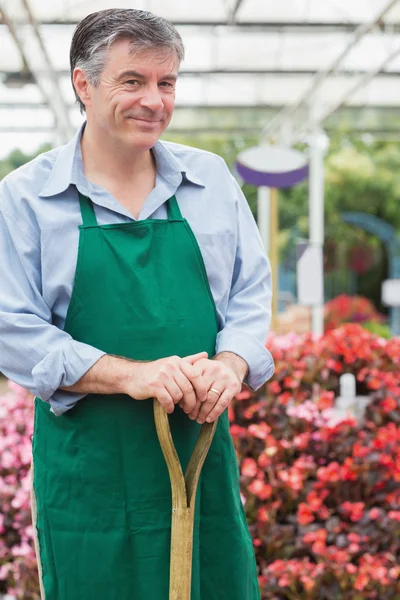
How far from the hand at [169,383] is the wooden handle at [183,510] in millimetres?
36

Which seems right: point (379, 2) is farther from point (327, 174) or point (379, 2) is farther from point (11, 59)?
point (327, 174)

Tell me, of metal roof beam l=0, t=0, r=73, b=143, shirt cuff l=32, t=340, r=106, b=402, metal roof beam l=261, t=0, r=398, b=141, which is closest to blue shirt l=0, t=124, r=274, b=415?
shirt cuff l=32, t=340, r=106, b=402

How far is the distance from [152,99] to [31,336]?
46cm

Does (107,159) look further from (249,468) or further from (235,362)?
(249,468)

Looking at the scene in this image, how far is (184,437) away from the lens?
65.1 inches

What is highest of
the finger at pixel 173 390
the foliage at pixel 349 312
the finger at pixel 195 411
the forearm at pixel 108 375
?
the foliage at pixel 349 312

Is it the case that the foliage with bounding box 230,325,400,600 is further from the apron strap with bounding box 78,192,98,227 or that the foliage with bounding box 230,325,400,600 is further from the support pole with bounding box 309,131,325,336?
the support pole with bounding box 309,131,325,336

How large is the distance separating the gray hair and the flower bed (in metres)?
1.84

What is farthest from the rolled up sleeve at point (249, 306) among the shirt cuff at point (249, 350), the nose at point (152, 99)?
the nose at point (152, 99)

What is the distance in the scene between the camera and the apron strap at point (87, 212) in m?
1.62

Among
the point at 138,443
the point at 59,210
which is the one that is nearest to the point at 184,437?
the point at 138,443

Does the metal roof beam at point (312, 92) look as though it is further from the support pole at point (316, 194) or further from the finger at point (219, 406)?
the finger at point (219, 406)

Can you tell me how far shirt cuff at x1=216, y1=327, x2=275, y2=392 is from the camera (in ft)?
5.43

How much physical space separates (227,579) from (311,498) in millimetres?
1531
